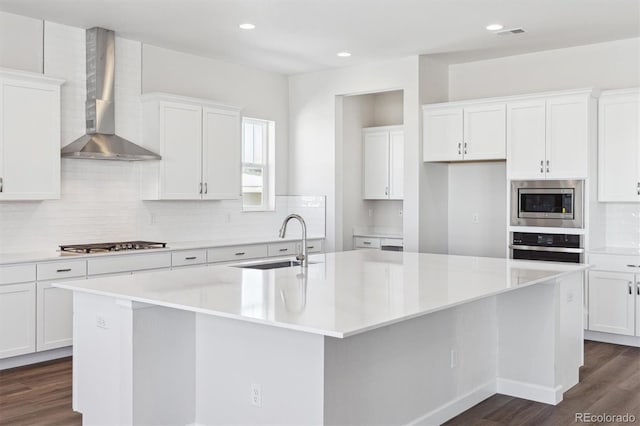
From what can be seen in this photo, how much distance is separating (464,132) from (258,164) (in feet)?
8.32

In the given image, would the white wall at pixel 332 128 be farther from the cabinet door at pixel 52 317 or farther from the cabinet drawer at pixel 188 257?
the cabinet door at pixel 52 317

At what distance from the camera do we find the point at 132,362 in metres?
3.05

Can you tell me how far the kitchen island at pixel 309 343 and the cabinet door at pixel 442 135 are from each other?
271 centimetres

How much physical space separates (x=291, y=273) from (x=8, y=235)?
2.77 metres

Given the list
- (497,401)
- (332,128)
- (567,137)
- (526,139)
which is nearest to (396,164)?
(332,128)

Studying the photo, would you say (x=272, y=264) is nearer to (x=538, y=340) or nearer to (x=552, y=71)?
(x=538, y=340)

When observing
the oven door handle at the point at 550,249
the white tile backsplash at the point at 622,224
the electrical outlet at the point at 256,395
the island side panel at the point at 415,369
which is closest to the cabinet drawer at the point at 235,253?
the oven door handle at the point at 550,249

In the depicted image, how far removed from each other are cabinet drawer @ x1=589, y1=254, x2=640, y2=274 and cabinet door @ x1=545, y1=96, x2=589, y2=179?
0.76 metres

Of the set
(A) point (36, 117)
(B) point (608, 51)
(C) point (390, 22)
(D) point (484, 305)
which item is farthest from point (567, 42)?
(A) point (36, 117)

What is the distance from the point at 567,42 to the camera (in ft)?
20.2

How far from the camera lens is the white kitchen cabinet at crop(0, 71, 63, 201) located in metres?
4.84

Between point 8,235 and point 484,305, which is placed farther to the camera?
point 8,235

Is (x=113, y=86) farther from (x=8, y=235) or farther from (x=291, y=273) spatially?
(x=291, y=273)

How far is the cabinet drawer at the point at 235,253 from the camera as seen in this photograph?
616cm
